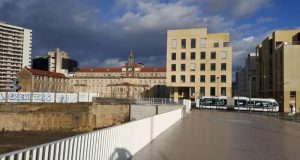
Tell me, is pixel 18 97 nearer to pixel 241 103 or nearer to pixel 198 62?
pixel 241 103

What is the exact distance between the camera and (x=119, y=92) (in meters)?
142

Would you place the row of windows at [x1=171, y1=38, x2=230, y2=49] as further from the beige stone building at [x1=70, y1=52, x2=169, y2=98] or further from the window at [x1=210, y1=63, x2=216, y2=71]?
the beige stone building at [x1=70, y1=52, x2=169, y2=98]

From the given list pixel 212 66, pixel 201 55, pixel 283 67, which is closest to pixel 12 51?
Result: pixel 201 55

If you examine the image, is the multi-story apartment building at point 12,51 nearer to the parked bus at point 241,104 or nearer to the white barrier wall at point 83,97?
the white barrier wall at point 83,97

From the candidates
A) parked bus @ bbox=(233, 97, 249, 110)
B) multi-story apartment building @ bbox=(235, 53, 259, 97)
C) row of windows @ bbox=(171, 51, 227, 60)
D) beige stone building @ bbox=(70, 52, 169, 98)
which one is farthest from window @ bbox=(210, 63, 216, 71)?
beige stone building @ bbox=(70, 52, 169, 98)

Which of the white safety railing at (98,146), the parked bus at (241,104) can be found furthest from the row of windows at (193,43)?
the white safety railing at (98,146)

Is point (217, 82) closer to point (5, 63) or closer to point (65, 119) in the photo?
point (65, 119)

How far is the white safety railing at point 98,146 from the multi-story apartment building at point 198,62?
2779 inches

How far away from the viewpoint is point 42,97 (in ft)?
221

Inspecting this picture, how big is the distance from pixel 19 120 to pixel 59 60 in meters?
122

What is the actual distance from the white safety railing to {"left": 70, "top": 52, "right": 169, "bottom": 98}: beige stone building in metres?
127

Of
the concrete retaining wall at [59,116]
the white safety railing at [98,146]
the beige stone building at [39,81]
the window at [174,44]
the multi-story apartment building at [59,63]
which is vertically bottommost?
the concrete retaining wall at [59,116]

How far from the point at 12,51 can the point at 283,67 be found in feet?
363

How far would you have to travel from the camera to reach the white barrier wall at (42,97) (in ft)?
215
